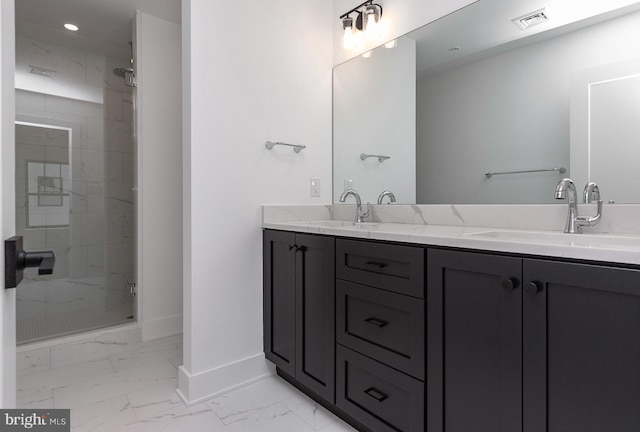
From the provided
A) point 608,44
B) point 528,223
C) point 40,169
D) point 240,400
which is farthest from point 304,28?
point 40,169

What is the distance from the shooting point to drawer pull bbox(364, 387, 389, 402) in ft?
4.49

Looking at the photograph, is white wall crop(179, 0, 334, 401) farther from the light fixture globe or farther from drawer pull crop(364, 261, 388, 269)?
drawer pull crop(364, 261, 388, 269)

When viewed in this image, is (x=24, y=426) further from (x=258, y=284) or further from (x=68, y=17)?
(x=68, y=17)

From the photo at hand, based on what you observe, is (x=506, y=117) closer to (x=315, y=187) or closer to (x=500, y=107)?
(x=500, y=107)

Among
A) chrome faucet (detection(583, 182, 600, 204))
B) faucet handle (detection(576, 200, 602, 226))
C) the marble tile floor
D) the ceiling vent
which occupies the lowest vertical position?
the marble tile floor

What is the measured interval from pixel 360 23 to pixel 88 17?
2008mm

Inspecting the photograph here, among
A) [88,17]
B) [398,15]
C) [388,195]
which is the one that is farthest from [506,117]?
[88,17]

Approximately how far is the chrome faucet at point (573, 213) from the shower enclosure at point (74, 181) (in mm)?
2857

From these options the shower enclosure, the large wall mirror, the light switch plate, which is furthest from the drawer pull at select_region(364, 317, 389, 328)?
the shower enclosure

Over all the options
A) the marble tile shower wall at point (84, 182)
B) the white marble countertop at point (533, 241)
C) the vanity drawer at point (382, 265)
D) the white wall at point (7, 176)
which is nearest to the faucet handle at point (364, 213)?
the white marble countertop at point (533, 241)

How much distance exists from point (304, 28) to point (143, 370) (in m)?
2.31

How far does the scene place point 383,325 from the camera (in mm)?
1364

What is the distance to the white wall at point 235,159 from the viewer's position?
1791mm

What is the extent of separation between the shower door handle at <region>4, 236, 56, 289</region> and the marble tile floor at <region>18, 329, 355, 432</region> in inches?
50.6
